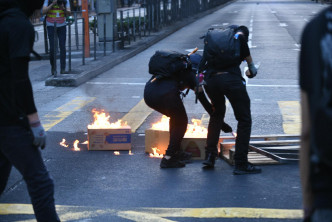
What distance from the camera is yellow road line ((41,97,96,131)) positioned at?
9.18 m

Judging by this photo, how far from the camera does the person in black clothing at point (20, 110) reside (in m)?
3.71

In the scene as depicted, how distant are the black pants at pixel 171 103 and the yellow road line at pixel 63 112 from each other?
107 inches

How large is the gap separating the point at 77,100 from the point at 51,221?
7376 millimetres

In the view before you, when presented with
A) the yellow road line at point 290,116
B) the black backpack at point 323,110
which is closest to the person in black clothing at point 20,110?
the black backpack at point 323,110

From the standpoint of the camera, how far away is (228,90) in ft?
20.1

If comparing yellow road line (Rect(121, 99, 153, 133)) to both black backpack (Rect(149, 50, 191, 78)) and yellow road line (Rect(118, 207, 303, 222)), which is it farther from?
yellow road line (Rect(118, 207, 303, 222))

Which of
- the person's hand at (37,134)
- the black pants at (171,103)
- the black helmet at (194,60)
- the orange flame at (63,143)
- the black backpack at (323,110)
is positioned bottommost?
the orange flame at (63,143)

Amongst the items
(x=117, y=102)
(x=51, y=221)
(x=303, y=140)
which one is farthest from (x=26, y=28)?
(x=117, y=102)

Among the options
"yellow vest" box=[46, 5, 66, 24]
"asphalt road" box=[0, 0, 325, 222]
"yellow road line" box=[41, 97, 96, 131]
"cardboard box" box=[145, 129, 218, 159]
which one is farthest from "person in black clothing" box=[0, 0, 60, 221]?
"yellow vest" box=[46, 5, 66, 24]

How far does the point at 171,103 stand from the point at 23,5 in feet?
8.86

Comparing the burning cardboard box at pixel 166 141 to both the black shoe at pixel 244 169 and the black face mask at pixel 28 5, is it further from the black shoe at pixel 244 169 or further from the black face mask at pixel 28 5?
the black face mask at pixel 28 5

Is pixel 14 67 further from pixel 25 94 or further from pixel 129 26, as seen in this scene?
pixel 129 26

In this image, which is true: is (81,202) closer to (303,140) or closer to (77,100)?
(303,140)

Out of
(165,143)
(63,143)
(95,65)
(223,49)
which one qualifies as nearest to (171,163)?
(165,143)
